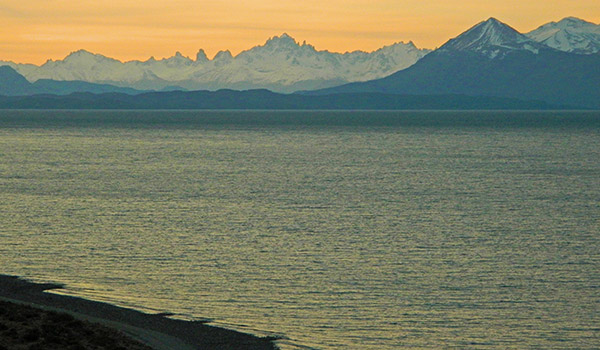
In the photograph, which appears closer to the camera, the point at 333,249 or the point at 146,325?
the point at 146,325

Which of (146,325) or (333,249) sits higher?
(333,249)

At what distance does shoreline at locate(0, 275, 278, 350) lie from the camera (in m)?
26.9

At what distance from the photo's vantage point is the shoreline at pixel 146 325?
26.9 meters

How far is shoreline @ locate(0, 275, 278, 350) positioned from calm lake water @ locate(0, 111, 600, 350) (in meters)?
1.19

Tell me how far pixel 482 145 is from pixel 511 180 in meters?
74.1

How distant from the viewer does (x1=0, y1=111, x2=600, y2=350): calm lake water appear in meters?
31.1

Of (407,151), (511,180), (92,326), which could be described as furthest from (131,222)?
(407,151)

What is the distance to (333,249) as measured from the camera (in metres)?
45.2

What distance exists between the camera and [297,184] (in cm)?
8269

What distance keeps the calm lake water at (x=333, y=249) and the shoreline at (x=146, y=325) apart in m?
1.19

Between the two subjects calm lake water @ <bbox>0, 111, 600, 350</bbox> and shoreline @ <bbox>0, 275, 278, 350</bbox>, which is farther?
calm lake water @ <bbox>0, 111, 600, 350</bbox>

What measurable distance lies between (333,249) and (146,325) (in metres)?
17.7

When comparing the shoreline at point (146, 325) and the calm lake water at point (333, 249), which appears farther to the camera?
the calm lake water at point (333, 249)

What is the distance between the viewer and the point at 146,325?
95.7ft
